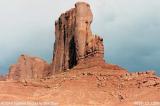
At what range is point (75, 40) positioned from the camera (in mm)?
100062

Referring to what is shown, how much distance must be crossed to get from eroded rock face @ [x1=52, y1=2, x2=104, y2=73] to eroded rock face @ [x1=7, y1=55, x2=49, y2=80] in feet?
48.9

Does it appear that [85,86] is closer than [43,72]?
Yes

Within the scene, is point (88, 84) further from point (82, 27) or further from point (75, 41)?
point (82, 27)

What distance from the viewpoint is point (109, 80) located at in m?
89.1

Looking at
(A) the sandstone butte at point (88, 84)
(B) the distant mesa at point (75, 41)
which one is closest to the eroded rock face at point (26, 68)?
(B) the distant mesa at point (75, 41)

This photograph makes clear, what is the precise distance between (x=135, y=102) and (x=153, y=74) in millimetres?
7666

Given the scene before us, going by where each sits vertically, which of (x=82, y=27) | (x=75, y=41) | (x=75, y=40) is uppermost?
(x=82, y=27)

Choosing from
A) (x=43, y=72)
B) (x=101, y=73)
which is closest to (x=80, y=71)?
(x=101, y=73)

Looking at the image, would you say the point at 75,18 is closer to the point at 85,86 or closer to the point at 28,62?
the point at 85,86

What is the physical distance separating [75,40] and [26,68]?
2745cm

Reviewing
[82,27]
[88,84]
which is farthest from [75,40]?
[88,84]

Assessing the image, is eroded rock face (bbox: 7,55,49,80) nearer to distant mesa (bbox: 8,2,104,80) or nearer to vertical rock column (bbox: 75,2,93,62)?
distant mesa (bbox: 8,2,104,80)

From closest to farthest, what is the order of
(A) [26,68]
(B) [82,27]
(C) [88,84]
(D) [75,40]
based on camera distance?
(C) [88,84] → (B) [82,27] → (D) [75,40] → (A) [26,68]

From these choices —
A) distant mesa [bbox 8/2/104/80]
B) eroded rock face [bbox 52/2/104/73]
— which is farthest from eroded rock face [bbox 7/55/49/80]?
eroded rock face [bbox 52/2/104/73]
